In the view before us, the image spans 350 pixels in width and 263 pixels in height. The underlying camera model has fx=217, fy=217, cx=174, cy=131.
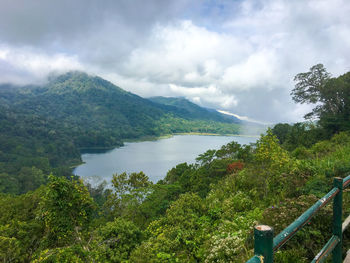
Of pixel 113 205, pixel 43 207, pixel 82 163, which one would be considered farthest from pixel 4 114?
pixel 43 207

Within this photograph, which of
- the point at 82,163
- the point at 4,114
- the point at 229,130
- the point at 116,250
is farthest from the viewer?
the point at 229,130

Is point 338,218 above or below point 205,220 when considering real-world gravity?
above

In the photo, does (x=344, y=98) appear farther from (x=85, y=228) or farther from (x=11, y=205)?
(x=11, y=205)

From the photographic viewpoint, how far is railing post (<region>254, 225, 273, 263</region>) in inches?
31.7

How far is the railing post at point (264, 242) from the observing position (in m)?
0.81

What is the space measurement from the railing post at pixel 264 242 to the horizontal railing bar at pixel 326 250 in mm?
566

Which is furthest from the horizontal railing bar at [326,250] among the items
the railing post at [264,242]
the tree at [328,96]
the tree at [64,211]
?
the tree at [328,96]

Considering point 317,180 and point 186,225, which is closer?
point 317,180

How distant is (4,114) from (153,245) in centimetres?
15172

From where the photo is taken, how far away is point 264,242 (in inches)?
32.2

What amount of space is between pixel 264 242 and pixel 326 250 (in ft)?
2.98

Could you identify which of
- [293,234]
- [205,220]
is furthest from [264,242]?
[205,220]

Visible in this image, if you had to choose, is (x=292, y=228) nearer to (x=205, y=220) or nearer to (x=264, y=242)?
(x=264, y=242)

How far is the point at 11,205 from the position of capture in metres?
15.1
